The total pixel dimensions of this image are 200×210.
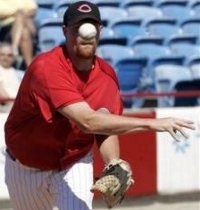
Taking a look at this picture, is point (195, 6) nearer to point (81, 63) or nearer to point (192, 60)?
point (192, 60)

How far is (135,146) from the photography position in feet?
24.2

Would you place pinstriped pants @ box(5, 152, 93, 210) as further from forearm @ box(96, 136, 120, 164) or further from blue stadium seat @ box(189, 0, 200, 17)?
blue stadium seat @ box(189, 0, 200, 17)

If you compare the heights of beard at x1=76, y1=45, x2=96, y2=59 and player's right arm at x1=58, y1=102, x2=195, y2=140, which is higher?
beard at x1=76, y1=45, x2=96, y2=59

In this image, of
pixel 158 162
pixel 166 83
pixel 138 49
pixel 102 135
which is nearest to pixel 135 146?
pixel 158 162

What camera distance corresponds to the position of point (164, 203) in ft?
24.5

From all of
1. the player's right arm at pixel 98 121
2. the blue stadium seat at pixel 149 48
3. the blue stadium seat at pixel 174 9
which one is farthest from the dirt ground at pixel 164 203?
the blue stadium seat at pixel 174 9

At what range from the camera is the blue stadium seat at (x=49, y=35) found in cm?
937

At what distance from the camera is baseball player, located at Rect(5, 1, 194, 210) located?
3715 mm

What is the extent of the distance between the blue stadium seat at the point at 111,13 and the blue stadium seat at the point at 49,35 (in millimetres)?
1000

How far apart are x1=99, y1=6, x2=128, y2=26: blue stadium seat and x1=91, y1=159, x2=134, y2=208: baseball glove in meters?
6.57

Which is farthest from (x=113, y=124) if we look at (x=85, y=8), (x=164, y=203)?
(x=164, y=203)

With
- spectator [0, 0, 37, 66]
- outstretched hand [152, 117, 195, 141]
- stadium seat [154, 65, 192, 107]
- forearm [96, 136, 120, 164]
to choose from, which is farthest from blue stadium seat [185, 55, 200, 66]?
outstretched hand [152, 117, 195, 141]

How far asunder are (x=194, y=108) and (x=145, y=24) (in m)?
3.25

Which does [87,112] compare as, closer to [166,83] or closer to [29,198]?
[29,198]
